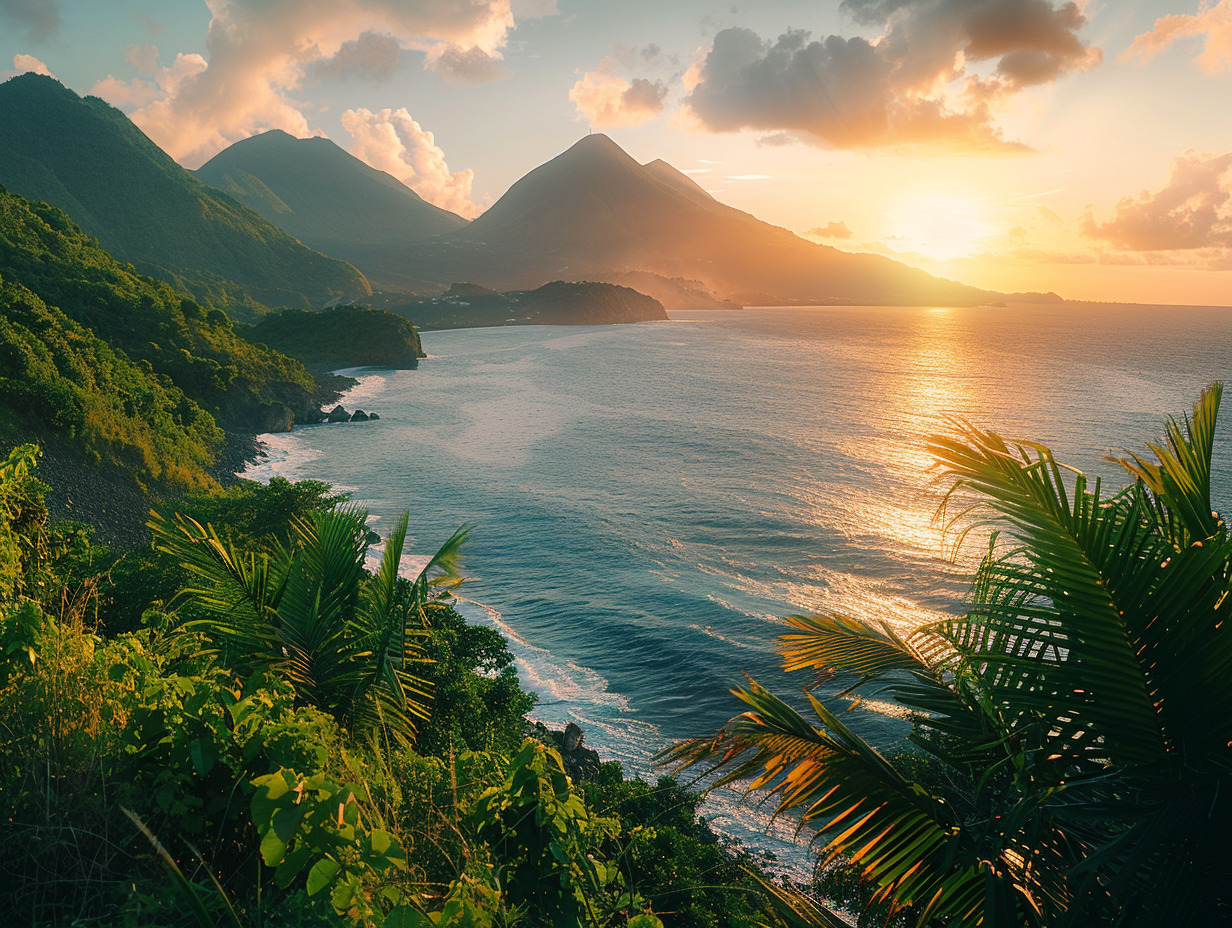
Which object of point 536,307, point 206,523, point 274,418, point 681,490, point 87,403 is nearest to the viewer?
point 206,523

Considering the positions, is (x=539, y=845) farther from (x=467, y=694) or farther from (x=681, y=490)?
(x=681, y=490)

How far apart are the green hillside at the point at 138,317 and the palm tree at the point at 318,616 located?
39.2 metres

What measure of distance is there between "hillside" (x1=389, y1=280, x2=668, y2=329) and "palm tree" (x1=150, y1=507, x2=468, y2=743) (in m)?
160

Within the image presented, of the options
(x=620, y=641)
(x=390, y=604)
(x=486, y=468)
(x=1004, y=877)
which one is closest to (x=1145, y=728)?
(x=1004, y=877)

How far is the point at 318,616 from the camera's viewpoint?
6031mm

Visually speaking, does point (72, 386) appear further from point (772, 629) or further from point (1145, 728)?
point (1145, 728)

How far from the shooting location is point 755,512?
32.0 meters

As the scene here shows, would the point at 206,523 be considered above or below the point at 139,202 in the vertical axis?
below

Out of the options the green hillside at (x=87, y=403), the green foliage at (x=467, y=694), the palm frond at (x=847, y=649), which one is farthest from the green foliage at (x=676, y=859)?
the green hillside at (x=87, y=403)

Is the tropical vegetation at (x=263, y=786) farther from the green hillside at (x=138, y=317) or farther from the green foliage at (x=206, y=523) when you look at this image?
the green hillside at (x=138, y=317)

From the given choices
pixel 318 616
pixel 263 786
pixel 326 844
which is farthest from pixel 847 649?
A: pixel 318 616

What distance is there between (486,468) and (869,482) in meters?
21.5

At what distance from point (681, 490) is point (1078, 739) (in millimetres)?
32601

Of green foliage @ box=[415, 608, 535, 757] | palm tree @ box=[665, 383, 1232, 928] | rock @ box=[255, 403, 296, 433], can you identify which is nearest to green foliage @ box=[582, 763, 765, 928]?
green foliage @ box=[415, 608, 535, 757]
